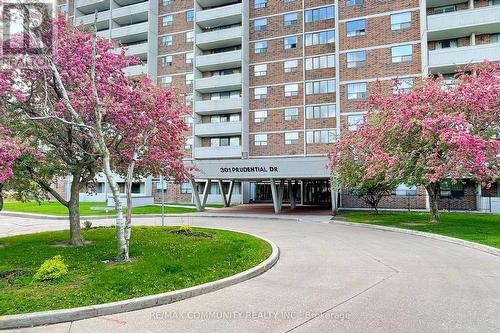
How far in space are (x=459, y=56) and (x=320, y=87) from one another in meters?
11.4

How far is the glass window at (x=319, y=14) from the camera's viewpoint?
3488 cm

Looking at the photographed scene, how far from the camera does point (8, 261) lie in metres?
8.88

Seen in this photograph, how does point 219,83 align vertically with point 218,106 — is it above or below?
above

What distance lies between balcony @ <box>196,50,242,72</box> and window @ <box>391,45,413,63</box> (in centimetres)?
1455

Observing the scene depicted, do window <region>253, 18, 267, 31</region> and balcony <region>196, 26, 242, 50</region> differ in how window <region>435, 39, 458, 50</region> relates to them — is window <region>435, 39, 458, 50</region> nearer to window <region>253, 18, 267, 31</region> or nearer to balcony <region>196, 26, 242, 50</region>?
window <region>253, 18, 267, 31</region>

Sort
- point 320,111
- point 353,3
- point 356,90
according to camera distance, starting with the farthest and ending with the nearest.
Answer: point 320,111
point 353,3
point 356,90

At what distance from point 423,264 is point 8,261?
32.9 ft

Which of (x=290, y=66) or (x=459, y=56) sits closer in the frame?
(x=459, y=56)

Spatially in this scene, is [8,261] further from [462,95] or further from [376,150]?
[462,95]

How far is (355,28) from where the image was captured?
3180 centimetres

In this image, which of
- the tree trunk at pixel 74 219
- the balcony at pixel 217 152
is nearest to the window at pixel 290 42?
the balcony at pixel 217 152

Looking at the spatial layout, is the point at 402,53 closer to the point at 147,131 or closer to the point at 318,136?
the point at 318,136

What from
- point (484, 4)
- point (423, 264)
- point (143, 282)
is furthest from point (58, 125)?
point (484, 4)

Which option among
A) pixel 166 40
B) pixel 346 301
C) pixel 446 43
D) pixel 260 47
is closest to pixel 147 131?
pixel 346 301
